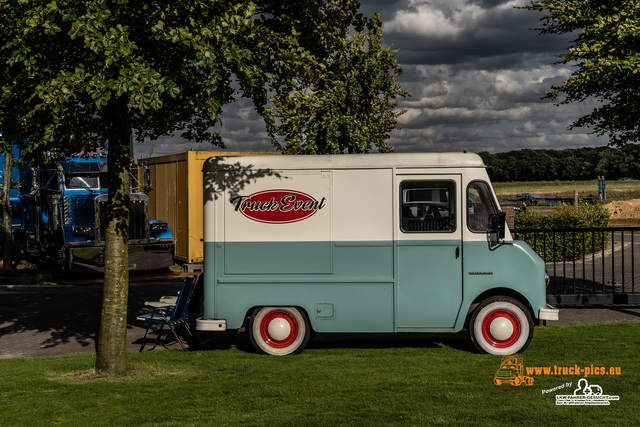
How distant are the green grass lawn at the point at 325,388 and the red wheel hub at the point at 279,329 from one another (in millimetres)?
267

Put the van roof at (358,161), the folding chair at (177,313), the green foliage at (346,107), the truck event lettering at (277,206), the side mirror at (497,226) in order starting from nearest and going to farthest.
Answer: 1. the side mirror at (497,226)
2. the van roof at (358,161)
3. the truck event lettering at (277,206)
4. the folding chair at (177,313)
5. the green foliage at (346,107)

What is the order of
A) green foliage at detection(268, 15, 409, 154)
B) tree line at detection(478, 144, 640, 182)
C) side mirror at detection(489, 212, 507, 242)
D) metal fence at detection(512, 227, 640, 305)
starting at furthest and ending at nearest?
tree line at detection(478, 144, 640, 182)
green foliage at detection(268, 15, 409, 154)
metal fence at detection(512, 227, 640, 305)
side mirror at detection(489, 212, 507, 242)

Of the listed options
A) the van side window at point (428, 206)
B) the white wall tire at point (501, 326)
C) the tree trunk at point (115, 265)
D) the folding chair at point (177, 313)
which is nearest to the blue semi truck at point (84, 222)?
the folding chair at point (177, 313)

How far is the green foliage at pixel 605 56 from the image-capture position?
1074 cm

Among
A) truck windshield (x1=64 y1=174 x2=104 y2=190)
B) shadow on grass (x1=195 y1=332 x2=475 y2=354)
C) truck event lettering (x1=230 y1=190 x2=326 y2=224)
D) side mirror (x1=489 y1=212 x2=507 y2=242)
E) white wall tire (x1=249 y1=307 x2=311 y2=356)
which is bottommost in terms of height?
shadow on grass (x1=195 y1=332 x2=475 y2=354)

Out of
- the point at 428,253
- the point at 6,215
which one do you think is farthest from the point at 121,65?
the point at 6,215

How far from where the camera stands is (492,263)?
353 inches

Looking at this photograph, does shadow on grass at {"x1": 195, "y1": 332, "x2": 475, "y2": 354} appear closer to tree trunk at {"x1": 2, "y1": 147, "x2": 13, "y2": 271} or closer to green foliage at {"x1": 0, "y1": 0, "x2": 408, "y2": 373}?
green foliage at {"x1": 0, "y1": 0, "x2": 408, "y2": 373}

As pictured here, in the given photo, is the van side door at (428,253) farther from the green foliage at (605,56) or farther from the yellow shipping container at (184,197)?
the yellow shipping container at (184,197)

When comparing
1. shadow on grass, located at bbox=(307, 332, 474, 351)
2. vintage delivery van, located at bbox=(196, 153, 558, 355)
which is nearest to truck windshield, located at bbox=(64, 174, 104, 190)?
shadow on grass, located at bbox=(307, 332, 474, 351)

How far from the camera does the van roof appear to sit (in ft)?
29.5

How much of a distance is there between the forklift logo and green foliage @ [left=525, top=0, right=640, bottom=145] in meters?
4.82

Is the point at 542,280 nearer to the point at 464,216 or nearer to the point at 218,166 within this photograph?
the point at 464,216

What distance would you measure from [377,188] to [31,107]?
4232 mm
